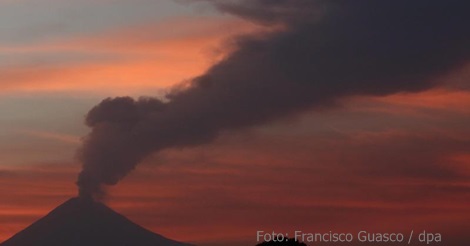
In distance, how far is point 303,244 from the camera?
121 m

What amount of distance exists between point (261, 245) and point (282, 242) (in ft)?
8.04

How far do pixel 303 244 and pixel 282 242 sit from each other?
2175 mm

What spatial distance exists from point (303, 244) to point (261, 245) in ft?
14.0

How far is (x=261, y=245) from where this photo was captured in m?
122

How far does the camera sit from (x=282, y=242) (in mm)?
120812
